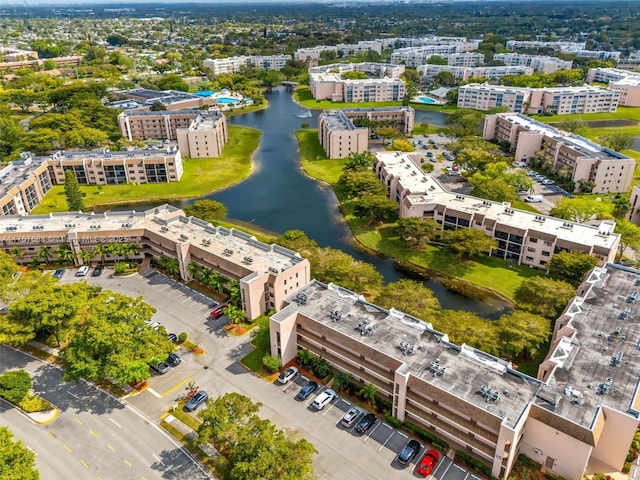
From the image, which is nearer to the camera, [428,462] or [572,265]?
[428,462]

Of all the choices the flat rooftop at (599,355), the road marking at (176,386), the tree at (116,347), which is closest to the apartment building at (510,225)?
the flat rooftop at (599,355)

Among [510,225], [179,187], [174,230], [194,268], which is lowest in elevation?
[179,187]

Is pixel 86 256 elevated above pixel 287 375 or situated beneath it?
elevated above

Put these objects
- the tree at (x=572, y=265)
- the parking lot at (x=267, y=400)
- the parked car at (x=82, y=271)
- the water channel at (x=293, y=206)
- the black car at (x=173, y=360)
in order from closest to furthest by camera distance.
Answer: the parking lot at (x=267, y=400), the black car at (x=173, y=360), the tree at (x=572, y=265), the water channel at (x=293, y=206), the parked car at (x=82, y=271)

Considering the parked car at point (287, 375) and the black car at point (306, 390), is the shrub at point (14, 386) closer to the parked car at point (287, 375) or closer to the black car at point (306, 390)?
the parked car at point (287, 375)

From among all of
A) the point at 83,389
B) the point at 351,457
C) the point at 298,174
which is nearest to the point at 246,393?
the point at 351,457

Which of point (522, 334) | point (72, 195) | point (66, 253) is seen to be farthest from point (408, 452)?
point (72, 195)

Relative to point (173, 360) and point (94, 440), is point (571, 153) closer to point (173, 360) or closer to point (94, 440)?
point (173, 360)
